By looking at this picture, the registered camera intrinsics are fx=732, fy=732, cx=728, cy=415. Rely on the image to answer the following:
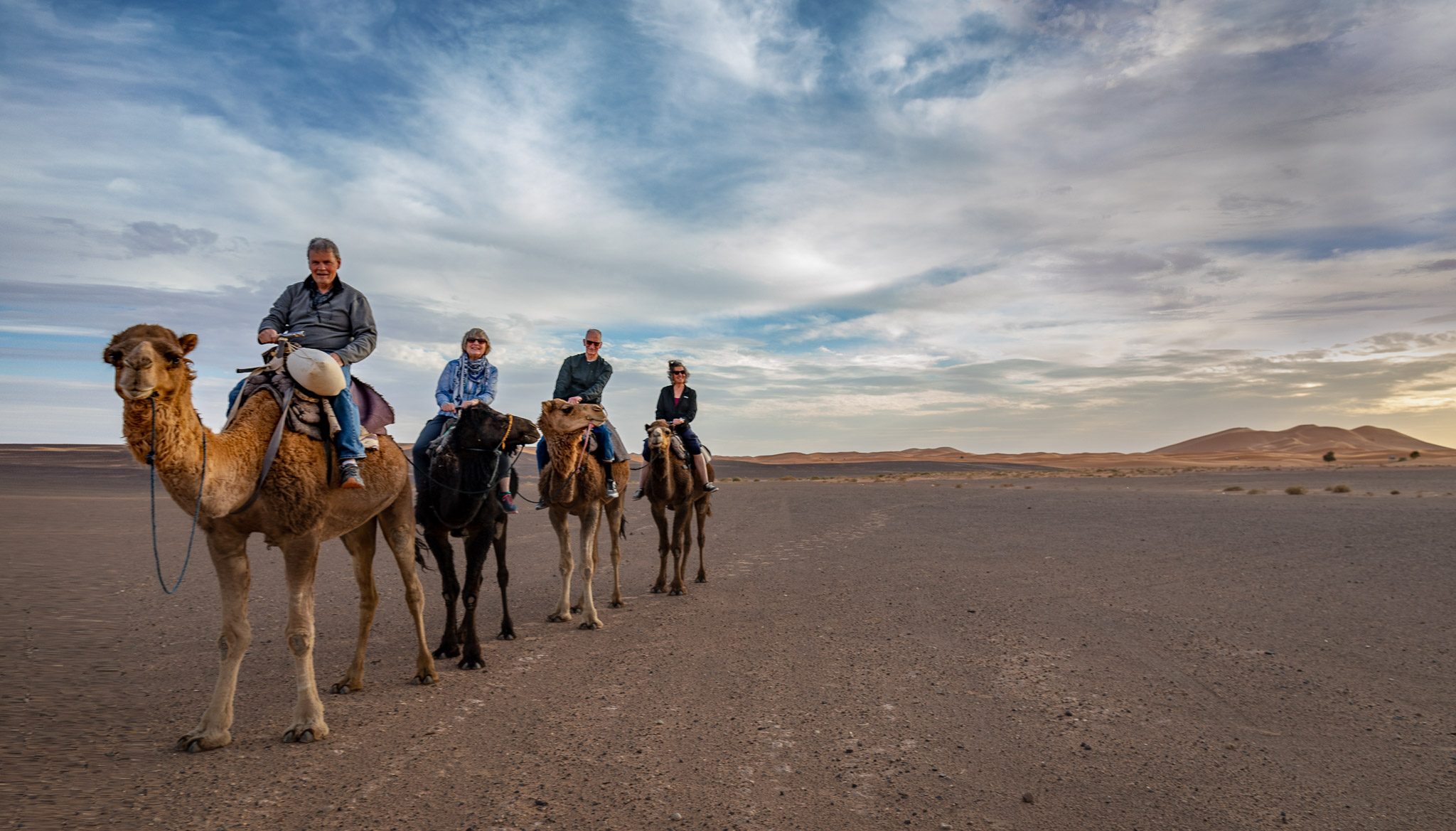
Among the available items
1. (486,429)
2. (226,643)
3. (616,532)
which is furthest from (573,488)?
(226,643)

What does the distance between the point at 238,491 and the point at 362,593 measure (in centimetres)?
216

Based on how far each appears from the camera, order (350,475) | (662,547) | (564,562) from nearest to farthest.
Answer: (350,475), (564,562), (662,547)

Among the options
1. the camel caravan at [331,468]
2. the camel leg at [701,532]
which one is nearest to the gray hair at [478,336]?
the camel caravan at [331,468]

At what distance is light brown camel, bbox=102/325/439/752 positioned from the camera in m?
4.22

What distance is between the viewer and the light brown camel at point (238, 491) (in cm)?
422

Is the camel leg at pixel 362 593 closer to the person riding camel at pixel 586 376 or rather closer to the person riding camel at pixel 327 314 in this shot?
the person riding camel at pixel 327 314

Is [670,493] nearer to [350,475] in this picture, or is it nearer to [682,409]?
[682,409]

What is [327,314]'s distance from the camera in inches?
239

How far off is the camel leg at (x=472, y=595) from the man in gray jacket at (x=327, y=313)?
1.92 meters

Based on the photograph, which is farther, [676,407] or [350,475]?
[676,407]

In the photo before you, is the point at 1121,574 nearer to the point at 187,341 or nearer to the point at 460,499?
the point at 460,499

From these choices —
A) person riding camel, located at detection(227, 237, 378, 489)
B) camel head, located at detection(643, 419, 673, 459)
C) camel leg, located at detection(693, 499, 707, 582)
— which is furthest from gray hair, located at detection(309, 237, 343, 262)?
camel leg, located at detection(693, 499, 707, 582)

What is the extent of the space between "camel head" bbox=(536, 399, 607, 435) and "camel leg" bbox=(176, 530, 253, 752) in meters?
3.73

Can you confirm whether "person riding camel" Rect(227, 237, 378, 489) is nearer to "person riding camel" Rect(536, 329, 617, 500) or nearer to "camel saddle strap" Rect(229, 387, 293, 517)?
"camel saddle strap" Rect(229, 387, 293, 517)
